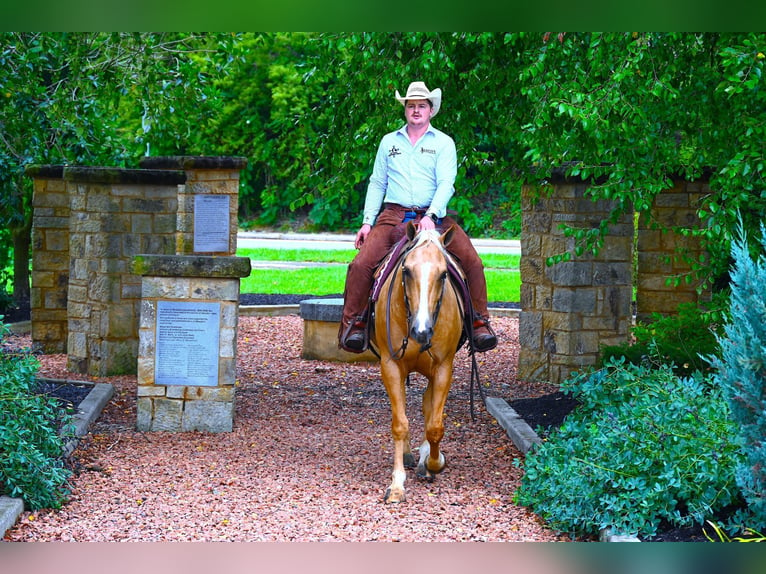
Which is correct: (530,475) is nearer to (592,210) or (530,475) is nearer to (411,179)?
(411,179)

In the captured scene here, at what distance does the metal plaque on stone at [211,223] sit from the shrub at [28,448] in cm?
696

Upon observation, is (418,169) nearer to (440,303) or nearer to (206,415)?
(440,303)

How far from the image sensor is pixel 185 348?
8.34 metres

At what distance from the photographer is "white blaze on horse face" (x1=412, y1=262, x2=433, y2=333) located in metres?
6.10

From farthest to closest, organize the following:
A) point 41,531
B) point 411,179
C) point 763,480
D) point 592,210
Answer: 1. point 592,210
2. point 411,179
3. point 41,531
4. point 763,480

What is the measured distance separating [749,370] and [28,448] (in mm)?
4109

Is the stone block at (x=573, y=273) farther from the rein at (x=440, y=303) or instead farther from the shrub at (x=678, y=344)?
the rein at (x=440, y=303)

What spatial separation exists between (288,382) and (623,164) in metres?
4.88

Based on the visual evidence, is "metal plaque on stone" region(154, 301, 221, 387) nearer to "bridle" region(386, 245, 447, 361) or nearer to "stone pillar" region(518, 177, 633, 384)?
"bridle" region(386, 245, 447, 361)

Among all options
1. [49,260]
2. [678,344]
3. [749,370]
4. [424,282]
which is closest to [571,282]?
[678,344]

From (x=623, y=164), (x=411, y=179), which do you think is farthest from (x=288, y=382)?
(x=623, y=164)

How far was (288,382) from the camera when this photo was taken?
35.6 ft

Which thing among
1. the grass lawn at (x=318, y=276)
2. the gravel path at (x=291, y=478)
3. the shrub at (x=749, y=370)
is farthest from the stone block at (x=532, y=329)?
the grass lawn at (x=318, y=276)

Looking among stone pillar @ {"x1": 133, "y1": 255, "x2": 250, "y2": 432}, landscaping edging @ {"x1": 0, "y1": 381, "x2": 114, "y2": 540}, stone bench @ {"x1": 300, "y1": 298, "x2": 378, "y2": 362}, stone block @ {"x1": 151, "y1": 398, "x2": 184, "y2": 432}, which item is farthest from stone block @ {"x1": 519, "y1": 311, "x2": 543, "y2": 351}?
landscaping edging @ {"x1": 0, "y1": 381, "x2": 114, "y2": 540}
